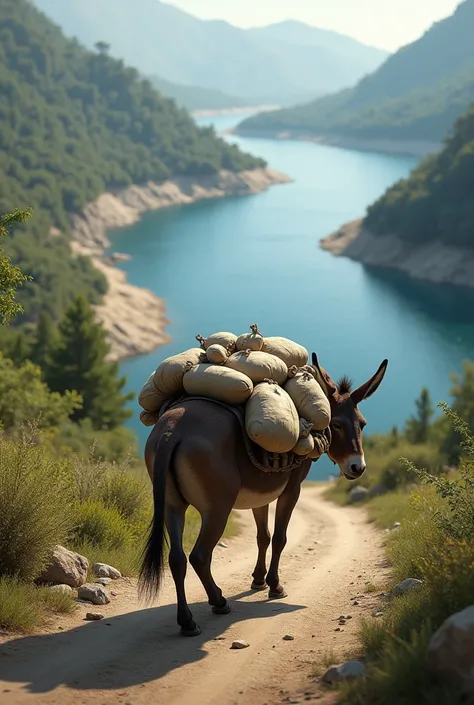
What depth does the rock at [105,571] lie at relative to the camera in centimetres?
1162

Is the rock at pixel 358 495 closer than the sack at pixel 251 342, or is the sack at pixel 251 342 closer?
the sack at pixel 251 342

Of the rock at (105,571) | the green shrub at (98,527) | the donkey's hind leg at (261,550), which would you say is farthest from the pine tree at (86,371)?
the donkey's hind leg at (261,550)

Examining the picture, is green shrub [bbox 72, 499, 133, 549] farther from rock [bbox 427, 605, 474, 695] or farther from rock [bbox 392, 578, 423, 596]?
rock [bbox 427, 605, 474, 695]

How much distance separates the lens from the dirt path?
26.1 feet

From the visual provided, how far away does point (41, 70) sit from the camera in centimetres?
19888

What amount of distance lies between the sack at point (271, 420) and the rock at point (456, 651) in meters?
3.30

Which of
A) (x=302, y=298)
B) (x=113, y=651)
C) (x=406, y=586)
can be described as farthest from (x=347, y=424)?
(x=302, y=298)

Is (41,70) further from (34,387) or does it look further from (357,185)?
(34,387)

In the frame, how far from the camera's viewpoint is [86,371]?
4791 cm

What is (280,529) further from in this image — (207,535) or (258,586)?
(207,535)

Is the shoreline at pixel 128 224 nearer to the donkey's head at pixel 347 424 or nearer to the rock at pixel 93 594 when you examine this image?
the donkey's head at pixel 347 424

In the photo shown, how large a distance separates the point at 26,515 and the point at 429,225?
110m

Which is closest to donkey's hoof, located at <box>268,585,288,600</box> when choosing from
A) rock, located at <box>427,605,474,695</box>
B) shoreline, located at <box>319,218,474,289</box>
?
rock, located at <box>427,605,474,695</box>

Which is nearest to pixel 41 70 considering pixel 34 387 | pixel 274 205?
pixel 274 205
